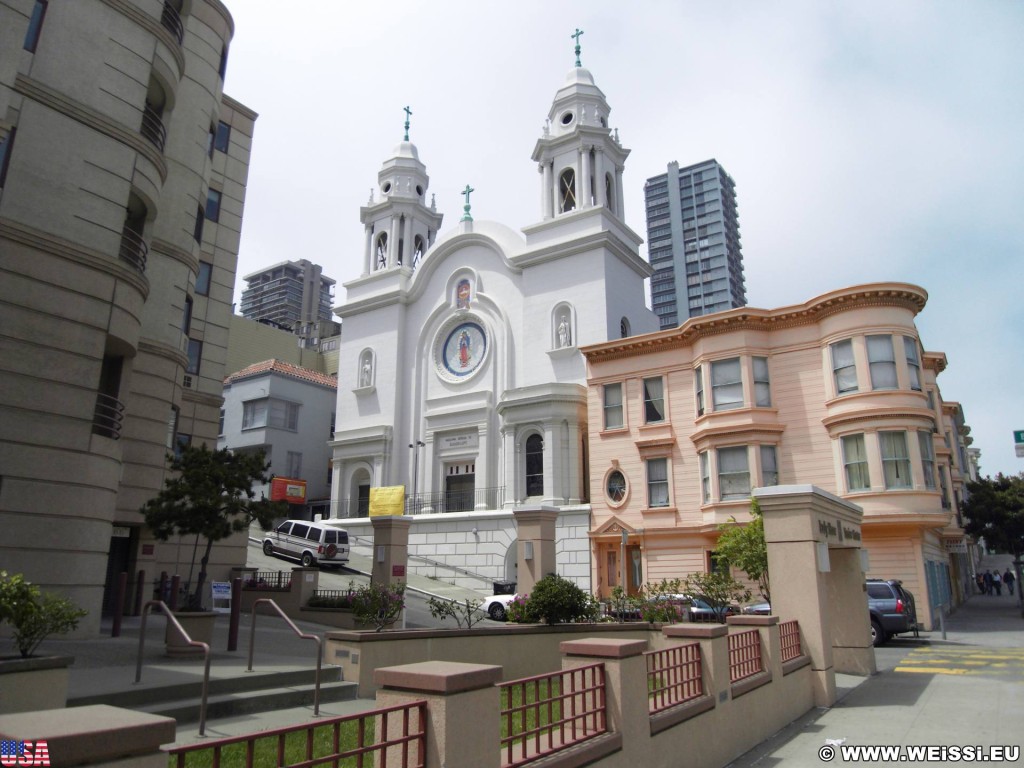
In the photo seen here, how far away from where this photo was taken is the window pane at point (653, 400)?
94.0 feet

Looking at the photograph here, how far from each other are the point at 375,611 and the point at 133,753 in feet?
37.9

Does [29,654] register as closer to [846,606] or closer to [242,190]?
[846,606]

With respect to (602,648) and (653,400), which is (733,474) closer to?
(653,400)

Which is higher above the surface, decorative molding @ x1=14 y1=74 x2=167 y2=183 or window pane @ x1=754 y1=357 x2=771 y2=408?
decorative molding @ x1=14 y1=74 x2=167 y2=183

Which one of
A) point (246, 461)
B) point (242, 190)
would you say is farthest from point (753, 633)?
point (242, 190)

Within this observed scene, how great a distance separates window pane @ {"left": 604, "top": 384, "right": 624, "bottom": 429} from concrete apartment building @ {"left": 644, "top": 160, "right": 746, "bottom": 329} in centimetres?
8653

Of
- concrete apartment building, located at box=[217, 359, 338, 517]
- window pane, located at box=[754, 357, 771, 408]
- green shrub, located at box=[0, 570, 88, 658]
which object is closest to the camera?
green shrub, located at box=[0, 570, 88, 658]

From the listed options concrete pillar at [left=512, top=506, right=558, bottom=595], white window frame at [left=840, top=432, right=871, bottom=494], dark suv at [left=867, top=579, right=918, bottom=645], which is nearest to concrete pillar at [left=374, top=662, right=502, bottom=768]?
concrete pillar at [left=512, top=506, right=558, bottom=595]

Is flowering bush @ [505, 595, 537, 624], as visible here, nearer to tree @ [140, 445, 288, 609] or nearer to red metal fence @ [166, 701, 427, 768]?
tree @ [140, 445, 288, 609]

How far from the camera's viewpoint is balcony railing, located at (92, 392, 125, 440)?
15.1 metres

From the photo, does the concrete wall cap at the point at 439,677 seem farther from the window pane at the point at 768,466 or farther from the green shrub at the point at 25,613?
the window pane at the point at 768,466

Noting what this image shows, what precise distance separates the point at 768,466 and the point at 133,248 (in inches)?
811

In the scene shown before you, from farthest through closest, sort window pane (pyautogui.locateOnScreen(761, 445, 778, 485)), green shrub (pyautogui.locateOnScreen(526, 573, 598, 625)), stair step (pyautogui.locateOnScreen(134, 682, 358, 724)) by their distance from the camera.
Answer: window pane (pyautogui.locateOnScreen(761, 445, 778, 485)), green shrub (pyautogui.locateOnScreen(526, 573, 598, 625)), stair step (pyautogui.locateOnScreen(134, 682, 358, 724))

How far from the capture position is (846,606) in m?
14.3
